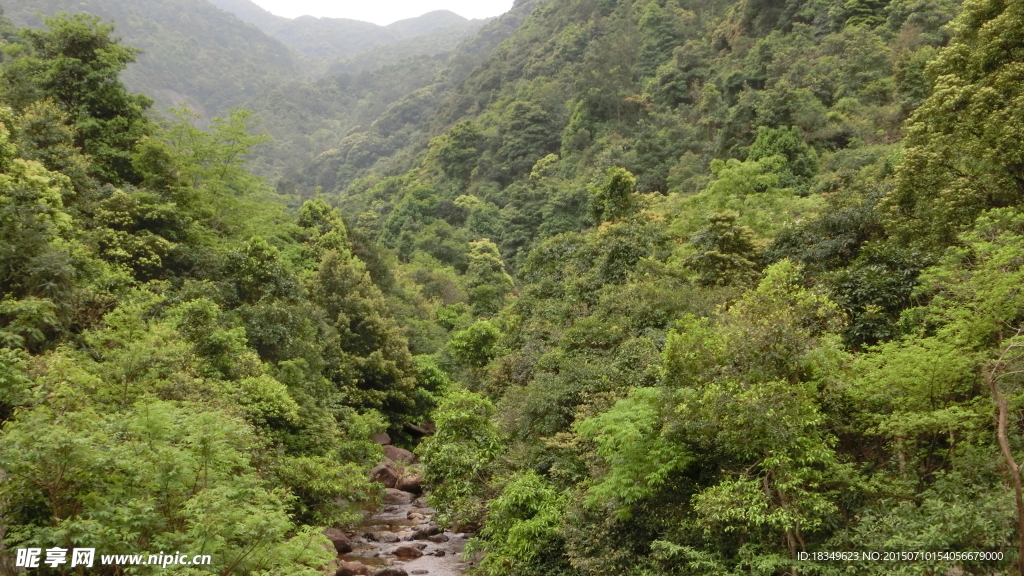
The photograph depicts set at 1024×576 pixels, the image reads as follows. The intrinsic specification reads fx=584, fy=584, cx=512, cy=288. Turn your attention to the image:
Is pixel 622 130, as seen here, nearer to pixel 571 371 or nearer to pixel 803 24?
pixel 803 24

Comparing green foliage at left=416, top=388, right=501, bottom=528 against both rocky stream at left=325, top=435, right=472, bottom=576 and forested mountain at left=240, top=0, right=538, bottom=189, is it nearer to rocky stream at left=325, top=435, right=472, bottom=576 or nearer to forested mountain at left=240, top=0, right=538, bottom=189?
rocky stream at left=325, top=435, right=472, bottom=576

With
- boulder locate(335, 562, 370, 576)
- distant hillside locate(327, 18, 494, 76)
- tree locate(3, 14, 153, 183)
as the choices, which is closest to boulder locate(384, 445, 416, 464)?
boulder locate(335, 562, 370, 576)

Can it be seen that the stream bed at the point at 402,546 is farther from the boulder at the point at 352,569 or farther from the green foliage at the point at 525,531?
the green foliage at the point at 525,531

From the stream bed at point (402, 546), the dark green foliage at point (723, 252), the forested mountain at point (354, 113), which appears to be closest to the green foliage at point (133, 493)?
the stream bed at point (402, 546)

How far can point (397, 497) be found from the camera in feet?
74.6

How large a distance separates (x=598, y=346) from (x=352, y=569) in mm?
9288

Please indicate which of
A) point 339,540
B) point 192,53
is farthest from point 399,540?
point 192,53

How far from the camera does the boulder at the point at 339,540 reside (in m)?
17.2

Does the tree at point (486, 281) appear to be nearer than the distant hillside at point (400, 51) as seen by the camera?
Yes

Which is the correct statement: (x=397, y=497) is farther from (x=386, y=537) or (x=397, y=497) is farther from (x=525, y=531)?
(x=525, y=531)

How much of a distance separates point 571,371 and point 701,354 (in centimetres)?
615

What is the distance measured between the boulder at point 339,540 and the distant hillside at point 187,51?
84.2m

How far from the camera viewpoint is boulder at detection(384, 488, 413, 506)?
73.5 feet

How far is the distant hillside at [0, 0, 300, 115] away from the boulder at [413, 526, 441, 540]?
84711 mm
